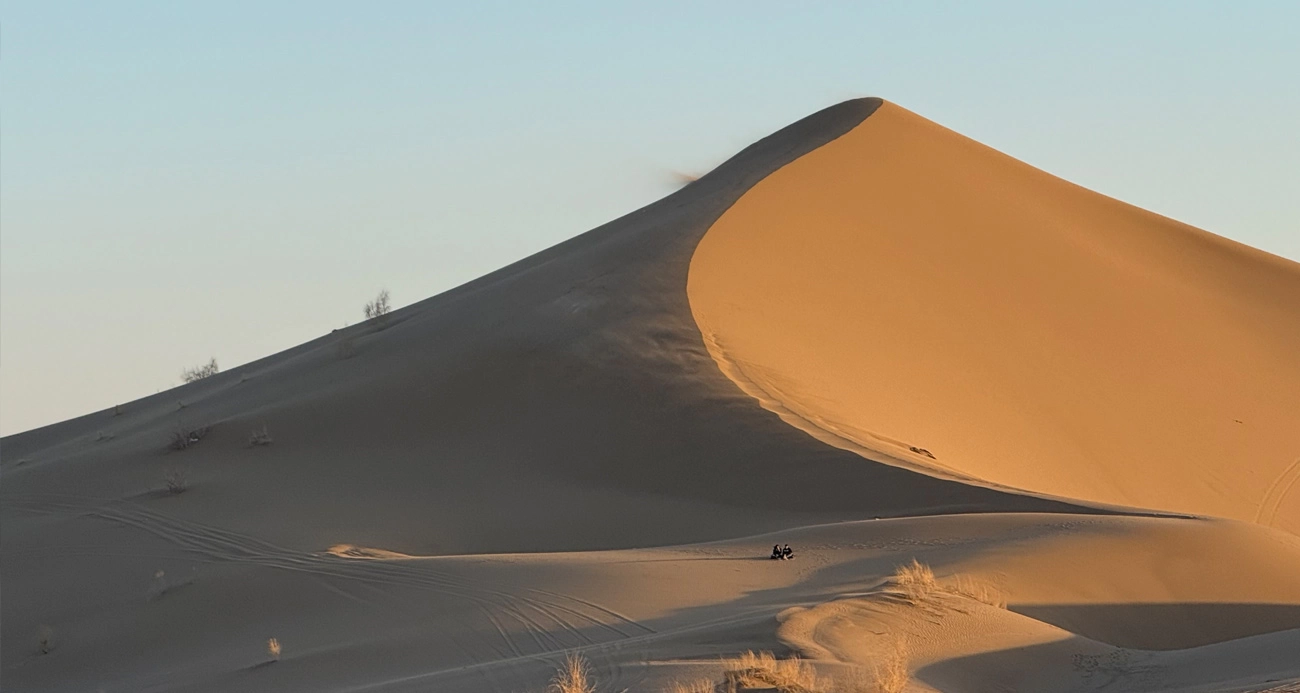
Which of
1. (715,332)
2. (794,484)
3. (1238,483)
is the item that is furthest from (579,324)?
(1238,483)

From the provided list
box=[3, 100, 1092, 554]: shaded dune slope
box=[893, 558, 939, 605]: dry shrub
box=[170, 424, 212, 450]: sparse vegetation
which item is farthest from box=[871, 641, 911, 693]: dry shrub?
box=[170, 424, 212, 450]: sparse vegetation

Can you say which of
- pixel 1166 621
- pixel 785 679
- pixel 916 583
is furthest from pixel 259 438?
pixel 785 679

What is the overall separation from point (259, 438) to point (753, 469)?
8207 millimetres

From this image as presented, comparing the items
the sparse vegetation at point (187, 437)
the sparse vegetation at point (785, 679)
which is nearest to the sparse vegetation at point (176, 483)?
the sparse vegetation at point (187, 437)

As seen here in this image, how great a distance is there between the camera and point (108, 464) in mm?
22188

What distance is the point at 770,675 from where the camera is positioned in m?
8.41

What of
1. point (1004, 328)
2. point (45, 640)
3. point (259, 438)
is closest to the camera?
point (45, 640)

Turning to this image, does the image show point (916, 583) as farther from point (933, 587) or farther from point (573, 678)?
point (573, 678)

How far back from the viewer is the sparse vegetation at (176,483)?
65.1ft

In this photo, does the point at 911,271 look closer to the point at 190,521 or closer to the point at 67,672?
the point at 190,521

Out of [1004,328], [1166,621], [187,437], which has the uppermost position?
[187,437]

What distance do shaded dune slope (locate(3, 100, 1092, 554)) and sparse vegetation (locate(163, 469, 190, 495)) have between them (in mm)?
195

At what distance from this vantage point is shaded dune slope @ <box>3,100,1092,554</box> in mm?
17531

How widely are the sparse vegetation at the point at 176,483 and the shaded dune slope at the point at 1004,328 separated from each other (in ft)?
25.9
